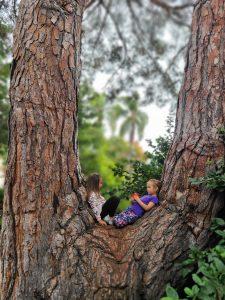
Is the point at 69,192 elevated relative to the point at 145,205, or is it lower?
elevated

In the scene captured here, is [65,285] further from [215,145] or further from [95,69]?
[95,69]

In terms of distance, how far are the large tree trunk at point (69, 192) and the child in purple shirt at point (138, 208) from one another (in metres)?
0.13

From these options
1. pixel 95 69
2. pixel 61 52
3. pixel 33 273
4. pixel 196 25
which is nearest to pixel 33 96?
pixel 61 52

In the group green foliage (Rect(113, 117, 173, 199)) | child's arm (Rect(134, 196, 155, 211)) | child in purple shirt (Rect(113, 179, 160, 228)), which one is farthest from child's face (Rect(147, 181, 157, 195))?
green foliage (Rect(113, 117, 173, 199))

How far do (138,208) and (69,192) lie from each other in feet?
2.54

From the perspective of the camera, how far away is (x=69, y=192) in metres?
3.54

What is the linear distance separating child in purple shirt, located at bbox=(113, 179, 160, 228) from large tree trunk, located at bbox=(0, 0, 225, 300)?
0.13 meters

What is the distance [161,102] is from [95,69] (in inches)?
62.1

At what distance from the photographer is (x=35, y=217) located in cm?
336

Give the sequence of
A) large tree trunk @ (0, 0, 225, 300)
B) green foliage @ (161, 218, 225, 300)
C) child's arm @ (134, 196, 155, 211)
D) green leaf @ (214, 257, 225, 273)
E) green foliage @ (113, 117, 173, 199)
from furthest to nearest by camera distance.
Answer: green foliage @ (113, 117, 173, 199) < child's arm @ (134, 196, 155, 211) < large tree trunk @ (0, 0, 225, 300) < green leaf @ (214, 257, 225, 273) < green foliage @ (161, 218, 225, 300)

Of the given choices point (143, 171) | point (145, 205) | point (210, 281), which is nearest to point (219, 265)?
point (210, 281)

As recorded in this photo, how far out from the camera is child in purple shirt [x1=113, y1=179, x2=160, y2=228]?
3.78 m

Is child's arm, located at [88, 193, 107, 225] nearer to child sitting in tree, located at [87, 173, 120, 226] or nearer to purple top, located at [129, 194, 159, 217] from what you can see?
child sitting in tree, located at [87, 173, 120, 226]

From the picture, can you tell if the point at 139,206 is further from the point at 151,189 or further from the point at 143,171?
the point at 143,171
